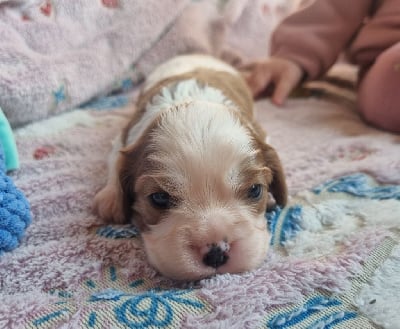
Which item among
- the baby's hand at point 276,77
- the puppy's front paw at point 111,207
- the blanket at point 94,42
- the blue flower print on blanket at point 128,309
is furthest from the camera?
the baby's hand at point 276,77

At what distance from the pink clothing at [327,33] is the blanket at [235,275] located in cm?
65

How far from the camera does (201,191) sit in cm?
127

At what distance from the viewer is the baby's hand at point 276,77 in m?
2.45

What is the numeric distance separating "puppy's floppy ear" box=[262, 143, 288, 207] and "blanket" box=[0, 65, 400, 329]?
4cm

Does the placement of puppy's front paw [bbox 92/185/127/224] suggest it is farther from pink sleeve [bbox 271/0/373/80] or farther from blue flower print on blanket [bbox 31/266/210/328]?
pink sleeve [bbox 271/0/373/80]

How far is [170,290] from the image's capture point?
1141 millimetres

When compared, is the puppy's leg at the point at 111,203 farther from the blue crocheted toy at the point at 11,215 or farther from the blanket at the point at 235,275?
the blue crocheted toy at the point at 11,215

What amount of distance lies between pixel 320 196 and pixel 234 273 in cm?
48

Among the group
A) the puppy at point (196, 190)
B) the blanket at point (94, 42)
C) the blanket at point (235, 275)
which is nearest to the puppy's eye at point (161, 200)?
the puppy at point (196, 190)

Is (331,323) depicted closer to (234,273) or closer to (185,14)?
(234,273)

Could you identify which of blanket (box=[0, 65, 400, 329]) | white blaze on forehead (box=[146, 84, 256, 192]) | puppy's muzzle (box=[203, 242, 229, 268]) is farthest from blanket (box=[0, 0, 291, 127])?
puppy's muzzle (box=[203, 242, 229, 268])

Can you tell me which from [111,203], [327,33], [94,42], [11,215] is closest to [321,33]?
[327,33]

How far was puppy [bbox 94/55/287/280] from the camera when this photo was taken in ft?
3.91

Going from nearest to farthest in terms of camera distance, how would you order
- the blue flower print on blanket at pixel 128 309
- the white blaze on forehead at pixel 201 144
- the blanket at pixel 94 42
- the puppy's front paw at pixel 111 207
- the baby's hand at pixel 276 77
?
the blue flower print on blanket at pixel 128 309
the white blaze on forehead at pixel 201 144
the puppy's front paw at pixel 111 207
the blanket at pixel 94 42
the baby's hand at pixel 276 77
